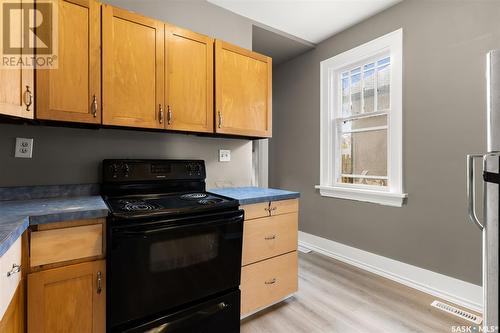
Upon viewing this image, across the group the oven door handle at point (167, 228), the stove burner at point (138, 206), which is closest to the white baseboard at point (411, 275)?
the oven door handle at point (167, 228)

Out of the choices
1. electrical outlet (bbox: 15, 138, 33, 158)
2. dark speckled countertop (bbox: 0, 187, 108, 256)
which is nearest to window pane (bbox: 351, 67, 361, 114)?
dark speckled countertop (bbox: 0, 187, 108, 256)

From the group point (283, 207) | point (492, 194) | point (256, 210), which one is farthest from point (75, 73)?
point (492, 194)

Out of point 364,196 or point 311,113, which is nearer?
point 364,196

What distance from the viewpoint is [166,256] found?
4.61 feet

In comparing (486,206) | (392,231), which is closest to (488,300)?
(486,206)

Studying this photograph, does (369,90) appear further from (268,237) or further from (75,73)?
(75,73)

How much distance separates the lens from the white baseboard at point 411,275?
2.01 meters

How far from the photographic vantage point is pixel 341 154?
10.4ft

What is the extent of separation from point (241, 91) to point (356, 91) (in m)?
1.58

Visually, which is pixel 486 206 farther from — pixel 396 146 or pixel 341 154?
pixel 341 154

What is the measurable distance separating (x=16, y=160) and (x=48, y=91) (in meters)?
0.53

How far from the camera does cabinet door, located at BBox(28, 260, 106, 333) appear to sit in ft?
3.77

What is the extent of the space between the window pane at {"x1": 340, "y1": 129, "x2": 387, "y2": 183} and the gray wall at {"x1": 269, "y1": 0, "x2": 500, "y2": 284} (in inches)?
11.9

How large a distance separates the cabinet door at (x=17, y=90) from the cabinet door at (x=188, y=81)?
74 centimetres
